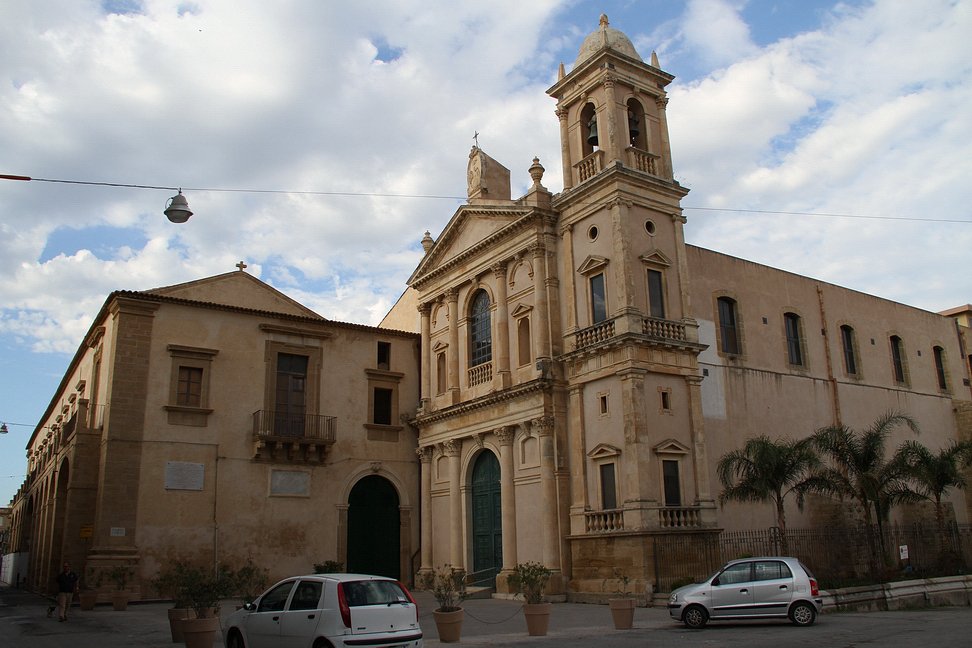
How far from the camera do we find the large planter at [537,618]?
14422mm

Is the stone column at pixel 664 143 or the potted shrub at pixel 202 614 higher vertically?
the stone column at pixel 664 143

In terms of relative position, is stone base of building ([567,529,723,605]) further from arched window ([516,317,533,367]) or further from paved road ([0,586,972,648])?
arched window ([516,317,533,367])

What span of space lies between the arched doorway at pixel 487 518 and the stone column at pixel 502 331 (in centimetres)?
273

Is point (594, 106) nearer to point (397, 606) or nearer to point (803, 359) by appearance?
point (803, 359)

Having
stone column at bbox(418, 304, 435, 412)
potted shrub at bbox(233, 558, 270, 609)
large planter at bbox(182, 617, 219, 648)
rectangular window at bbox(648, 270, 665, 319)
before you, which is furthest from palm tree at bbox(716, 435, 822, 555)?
potted shrub at bbox(233, 558, 270, 609)

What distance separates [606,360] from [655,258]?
327 centimetres

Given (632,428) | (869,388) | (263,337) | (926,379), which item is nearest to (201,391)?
(263,337)

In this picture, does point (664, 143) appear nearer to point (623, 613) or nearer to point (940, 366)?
point (623, 613)

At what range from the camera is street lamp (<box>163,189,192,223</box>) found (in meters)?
14.6

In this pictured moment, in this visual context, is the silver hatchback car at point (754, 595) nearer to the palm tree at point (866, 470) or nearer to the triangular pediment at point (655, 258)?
the palm tree at point (866, 470)

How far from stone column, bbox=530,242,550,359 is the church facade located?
2.5 inches

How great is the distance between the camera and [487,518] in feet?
85.1

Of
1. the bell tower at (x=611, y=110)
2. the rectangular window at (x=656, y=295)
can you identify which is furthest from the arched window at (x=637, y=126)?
the rectangular window at (x=656, y=295)

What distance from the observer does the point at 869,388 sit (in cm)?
2884
